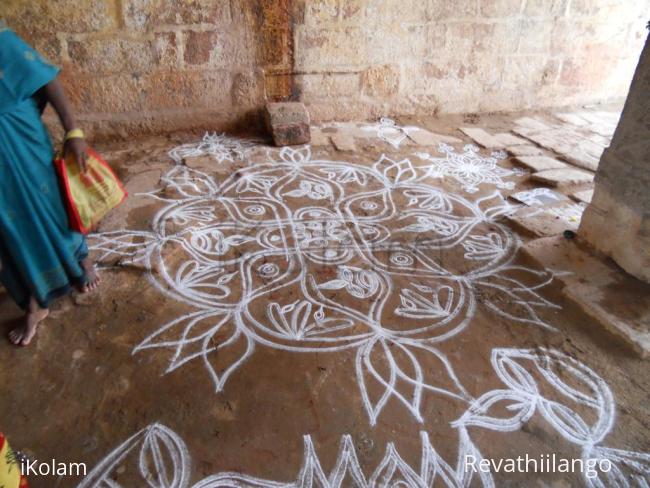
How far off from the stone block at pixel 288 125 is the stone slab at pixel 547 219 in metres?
1.83

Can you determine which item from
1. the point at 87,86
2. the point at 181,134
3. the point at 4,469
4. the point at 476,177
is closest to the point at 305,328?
the point at 4,469

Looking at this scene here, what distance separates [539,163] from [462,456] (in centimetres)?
282

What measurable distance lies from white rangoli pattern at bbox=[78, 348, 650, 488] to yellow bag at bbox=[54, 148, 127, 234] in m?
0.96

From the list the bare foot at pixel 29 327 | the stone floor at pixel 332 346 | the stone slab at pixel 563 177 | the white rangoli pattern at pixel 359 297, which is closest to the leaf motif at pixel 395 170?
the white rangoli pattern at pixel 359 297

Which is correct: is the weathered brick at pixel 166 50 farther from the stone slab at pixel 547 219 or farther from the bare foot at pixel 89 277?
the stone slab at pixel 547 219

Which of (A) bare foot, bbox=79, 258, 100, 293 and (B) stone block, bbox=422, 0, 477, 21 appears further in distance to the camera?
(B) stone block, bbox=422, 0, 477, 21

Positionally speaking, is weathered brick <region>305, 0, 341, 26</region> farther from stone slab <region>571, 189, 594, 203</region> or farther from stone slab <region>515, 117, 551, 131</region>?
stone slab <region>571, 189, 594, 203</region>

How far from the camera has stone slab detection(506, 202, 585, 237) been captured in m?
2.66

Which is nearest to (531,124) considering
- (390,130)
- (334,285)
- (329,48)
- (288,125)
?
(390,130)

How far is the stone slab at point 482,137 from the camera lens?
3947mm

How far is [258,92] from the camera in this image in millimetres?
3965

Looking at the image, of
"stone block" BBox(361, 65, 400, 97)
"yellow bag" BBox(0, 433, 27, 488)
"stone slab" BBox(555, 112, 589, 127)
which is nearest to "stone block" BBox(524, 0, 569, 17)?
"stone slab" BBox(555, 112, 589, 127)

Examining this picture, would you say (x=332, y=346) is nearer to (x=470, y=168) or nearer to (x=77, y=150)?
(x=77, y=150)

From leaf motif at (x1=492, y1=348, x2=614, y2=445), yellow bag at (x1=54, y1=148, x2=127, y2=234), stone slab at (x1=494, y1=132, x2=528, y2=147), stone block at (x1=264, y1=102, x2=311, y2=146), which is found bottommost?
leaf motif at (x1=492, y1=348, x2=614, y2=445)
